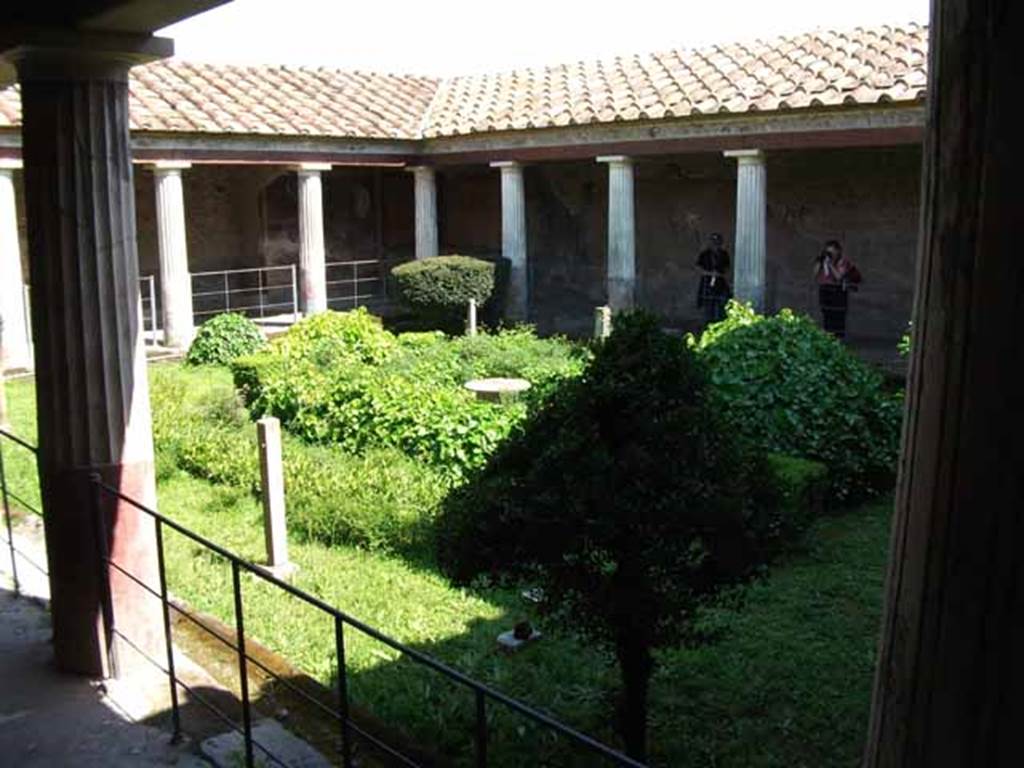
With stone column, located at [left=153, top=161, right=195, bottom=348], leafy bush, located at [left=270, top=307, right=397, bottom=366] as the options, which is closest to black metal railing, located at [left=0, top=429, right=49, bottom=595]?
leafy bush, located at [left=270, top=307, right=397, bottom=366]

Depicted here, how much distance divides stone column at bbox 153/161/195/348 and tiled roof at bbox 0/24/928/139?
2.26ft

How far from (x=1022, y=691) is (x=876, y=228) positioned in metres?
15.6

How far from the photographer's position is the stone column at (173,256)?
1529 centimetres

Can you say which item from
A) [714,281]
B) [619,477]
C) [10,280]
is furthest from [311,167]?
[619,477]

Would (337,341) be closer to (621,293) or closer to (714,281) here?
(621,293)

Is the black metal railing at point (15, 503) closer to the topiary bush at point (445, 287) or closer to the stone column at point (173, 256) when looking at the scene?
the stone column at point (173, 256)

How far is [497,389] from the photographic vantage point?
10602mm

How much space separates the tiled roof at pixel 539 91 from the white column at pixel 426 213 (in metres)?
0.83

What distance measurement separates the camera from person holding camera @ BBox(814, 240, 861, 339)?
13.9 metres

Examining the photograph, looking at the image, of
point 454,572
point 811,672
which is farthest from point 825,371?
point 454,572

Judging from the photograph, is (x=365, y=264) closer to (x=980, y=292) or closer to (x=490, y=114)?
(x=490, y=114)

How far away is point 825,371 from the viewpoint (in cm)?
874

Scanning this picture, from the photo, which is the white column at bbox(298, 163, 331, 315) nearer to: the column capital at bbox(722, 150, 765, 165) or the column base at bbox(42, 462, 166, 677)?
the column capital at bbox(722, 150, 765, 165)

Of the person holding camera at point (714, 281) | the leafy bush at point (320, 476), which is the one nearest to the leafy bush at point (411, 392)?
the leafy bush at point (320, 476)
